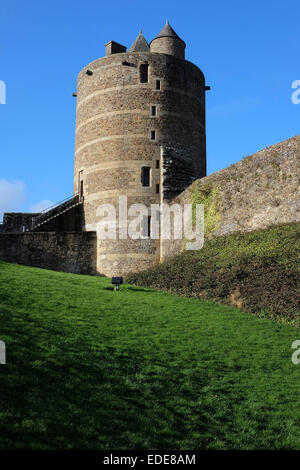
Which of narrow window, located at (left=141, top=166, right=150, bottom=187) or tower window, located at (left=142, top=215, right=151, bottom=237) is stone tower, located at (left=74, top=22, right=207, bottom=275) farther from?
tower window, located at (left=142, top=215, right=151, bottom=237)

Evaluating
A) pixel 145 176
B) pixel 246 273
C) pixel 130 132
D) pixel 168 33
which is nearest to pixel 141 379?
pixel 246 273

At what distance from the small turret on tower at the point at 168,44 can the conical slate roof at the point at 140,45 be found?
0.80 meters

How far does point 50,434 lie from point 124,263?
22688mm

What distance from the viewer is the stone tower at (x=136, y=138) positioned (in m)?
29.2

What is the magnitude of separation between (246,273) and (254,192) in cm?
653

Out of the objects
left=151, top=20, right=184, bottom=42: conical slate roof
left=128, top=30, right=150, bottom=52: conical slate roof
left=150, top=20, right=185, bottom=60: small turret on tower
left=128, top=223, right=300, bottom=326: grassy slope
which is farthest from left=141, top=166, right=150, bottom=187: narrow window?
left=151, top=20, right=184, bottom=42: conical slate roof

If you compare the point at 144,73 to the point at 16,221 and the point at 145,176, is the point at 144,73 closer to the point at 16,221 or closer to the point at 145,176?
the point at 145,176

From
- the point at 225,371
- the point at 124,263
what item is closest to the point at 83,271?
the point at 124,263

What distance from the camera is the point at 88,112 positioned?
31766 mm

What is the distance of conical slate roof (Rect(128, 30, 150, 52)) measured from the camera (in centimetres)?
3409

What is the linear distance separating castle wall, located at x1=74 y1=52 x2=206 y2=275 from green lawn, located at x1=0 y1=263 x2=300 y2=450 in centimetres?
1541

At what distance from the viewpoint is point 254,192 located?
2230 centimetres
